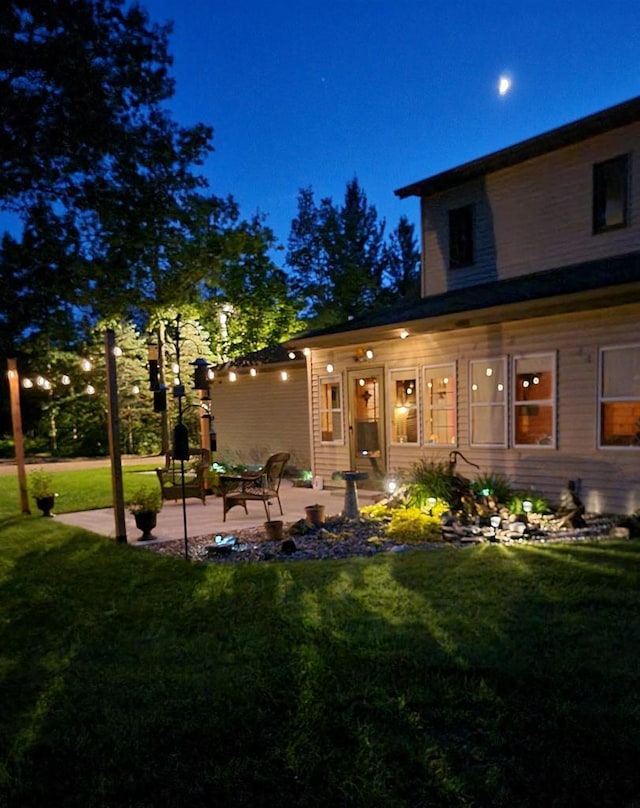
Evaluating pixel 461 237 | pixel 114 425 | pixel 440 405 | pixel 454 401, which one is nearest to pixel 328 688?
pixel 114 425

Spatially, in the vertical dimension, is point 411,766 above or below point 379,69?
below

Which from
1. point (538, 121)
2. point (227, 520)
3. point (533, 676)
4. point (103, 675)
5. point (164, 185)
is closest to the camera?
point (533, 676)

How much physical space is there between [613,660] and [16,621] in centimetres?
405

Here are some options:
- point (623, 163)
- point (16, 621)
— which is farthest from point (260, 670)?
point (623, 163)

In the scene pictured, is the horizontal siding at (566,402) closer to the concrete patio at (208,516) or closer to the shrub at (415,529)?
the concrete patio at (208,516)

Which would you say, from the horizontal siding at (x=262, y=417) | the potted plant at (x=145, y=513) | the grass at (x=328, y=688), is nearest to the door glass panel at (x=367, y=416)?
the horizontal siding at (x=262, y=417)

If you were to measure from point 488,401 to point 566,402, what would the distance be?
125 centimetres

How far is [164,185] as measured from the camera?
17469 mm

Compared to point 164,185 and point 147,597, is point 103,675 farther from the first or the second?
point 164,185

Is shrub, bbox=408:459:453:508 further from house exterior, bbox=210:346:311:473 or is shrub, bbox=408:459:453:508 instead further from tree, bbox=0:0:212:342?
tree, bbox=0:0:212:342

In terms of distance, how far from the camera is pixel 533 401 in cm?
819

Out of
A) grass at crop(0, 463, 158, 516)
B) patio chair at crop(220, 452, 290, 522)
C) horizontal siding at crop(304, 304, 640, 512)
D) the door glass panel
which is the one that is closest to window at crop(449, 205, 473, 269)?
horizontal siding at crop(304, 304, 640, 512)

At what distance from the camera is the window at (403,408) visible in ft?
32.5

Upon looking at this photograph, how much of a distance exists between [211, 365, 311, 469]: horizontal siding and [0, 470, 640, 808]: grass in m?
8.42
